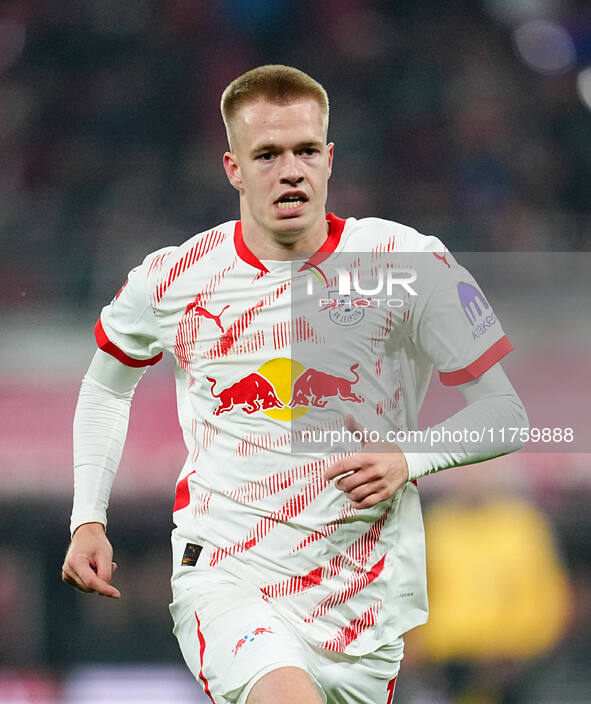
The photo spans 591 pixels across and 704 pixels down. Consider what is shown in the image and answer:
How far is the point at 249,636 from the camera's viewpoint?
106 inches

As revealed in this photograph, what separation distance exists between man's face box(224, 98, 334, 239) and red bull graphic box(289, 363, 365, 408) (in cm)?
40

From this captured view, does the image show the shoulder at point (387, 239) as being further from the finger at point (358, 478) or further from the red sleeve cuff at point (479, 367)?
the finger at point (358, 478)

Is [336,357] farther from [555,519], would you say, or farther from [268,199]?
[555,519]

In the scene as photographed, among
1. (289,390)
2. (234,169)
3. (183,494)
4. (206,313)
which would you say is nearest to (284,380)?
(289,390)

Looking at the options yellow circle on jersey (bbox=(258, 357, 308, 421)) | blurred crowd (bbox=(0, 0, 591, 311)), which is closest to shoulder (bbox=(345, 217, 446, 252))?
yellow circle on jersey (bbox=(258, 357, 308, 421))

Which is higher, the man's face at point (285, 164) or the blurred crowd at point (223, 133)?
the blurred crowd at point (223, 133)

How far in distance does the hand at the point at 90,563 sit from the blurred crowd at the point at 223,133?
4.26m

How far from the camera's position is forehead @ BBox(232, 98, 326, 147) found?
3.04 metres

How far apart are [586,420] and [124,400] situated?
3.70 m

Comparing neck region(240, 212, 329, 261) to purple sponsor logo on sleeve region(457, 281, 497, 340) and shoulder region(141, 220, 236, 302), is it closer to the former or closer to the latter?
shoulder region(141, 220, 236, 302)

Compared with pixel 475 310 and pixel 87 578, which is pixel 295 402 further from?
pixel 87 578

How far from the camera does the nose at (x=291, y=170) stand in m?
2.99

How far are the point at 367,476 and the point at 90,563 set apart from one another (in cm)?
95

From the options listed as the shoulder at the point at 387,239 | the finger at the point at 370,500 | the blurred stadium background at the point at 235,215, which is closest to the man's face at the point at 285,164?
the shoulder at the point at 387,239
